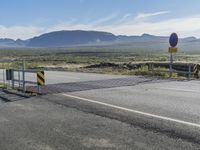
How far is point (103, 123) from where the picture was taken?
6.92m

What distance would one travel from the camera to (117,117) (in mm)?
7410

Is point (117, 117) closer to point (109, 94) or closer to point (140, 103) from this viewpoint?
point (140, 103)

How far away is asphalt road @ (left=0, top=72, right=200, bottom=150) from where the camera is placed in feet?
18.2

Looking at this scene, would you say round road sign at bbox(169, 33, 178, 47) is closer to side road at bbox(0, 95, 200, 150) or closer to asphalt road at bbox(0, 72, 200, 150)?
asphalt road at bbox(0, 72, 200, 150)

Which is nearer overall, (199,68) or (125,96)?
(125,96)

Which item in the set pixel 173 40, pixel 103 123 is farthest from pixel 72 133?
pixel 173 40

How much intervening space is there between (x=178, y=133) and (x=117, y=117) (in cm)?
181

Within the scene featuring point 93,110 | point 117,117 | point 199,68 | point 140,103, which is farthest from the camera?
point 199,68

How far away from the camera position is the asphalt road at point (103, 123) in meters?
5.56

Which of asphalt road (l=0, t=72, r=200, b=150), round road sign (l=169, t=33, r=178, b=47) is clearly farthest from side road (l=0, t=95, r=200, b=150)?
round road sign (l=169, t=33, r=178, b=47)

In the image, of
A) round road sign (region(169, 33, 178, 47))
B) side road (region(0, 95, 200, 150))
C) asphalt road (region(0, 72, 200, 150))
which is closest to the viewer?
side road (region(0, 95, 200, 150))

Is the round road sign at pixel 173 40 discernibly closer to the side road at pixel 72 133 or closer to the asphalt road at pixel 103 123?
the asphalt road at pixel 103 123

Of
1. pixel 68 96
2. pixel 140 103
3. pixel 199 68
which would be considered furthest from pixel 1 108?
pixel 199 68

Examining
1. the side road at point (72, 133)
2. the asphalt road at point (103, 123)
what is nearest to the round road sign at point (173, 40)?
the asphalt road at point (103, 123)
